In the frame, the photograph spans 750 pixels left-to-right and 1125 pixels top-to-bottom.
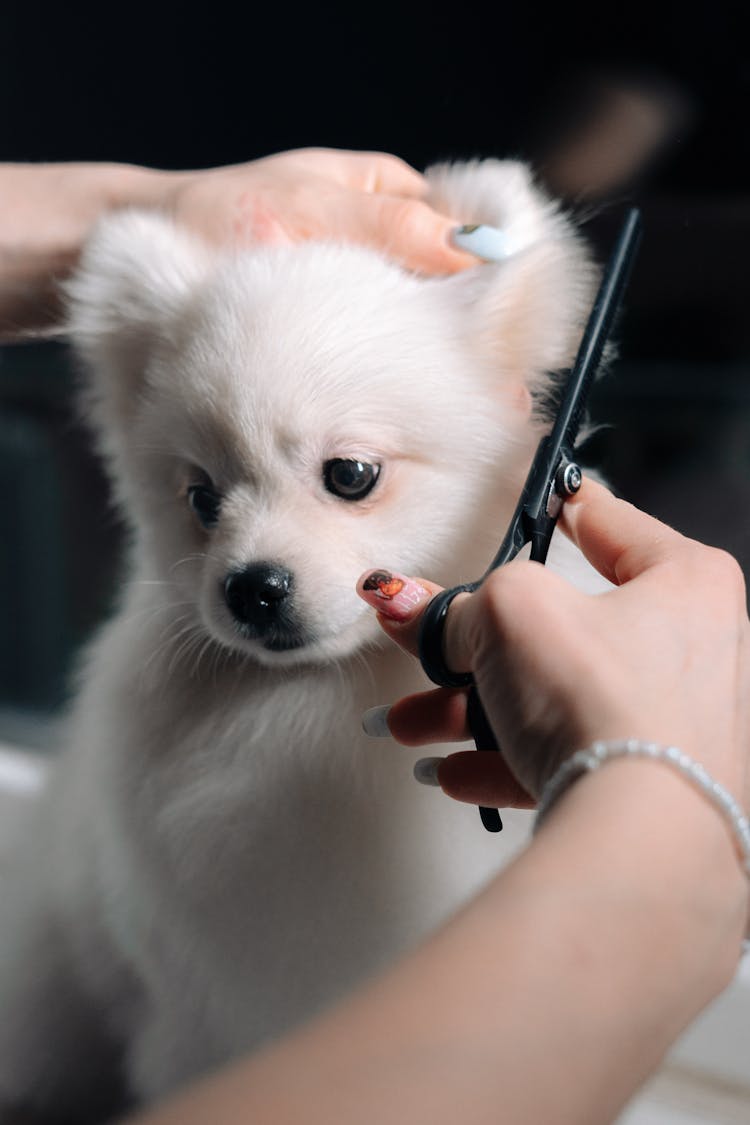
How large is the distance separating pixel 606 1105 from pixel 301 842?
263 mm

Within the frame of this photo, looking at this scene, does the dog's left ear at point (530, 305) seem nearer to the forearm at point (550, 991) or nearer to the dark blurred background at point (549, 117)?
the dark blurred background at point (549, 117)

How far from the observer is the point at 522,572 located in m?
0.36

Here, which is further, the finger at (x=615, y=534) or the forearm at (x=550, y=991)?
the finger at (x=615, y=534)

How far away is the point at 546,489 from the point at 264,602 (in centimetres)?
15

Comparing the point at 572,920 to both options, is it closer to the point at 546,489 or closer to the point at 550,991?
the point at 550,991

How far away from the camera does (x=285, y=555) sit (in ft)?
1.63

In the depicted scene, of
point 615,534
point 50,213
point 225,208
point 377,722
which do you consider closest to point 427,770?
point 377,722

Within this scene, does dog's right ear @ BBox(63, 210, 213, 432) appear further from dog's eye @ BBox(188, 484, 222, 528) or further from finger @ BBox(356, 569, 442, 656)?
finger @ BBox(356, 569, 442, 656)

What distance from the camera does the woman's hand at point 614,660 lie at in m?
0.34

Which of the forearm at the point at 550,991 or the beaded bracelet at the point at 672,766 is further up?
the beaded bracelet at the point at 672,766

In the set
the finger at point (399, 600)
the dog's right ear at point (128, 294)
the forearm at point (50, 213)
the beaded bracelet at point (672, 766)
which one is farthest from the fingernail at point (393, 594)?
the forearm at point (50, 213)

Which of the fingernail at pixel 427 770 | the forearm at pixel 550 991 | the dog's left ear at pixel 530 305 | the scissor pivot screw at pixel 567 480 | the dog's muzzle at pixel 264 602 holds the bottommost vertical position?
the fingernail at pixel 427 770

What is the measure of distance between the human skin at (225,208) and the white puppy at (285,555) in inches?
1.1

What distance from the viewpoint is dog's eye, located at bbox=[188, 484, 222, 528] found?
1.81 ft
